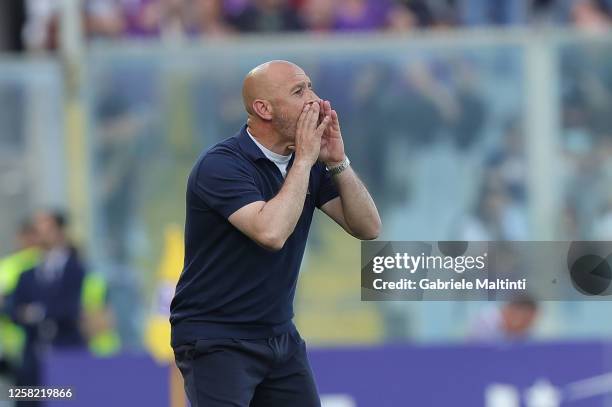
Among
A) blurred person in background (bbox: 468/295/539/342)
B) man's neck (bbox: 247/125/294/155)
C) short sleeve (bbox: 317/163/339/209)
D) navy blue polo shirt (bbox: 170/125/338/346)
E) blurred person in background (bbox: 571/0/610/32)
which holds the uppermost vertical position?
blurred person in background (bbox: 571/0/610/32)

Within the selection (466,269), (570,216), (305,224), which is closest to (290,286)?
(305,224)

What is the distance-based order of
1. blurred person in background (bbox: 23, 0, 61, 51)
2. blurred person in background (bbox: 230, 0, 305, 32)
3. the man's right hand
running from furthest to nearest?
1. blurred person in background (bbox: 23, 0, 61, 51)
2. blurred person in background (bbox: 230, 0, 305, 32)
3. the man's right hand

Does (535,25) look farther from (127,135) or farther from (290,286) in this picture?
(290,286)

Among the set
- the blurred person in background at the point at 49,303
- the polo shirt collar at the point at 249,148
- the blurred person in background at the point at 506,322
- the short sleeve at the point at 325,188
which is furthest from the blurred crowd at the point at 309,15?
the polo shirt collar at the point at 249,148

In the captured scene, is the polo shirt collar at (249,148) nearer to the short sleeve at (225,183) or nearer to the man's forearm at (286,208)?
the short sleeve at (225,183)

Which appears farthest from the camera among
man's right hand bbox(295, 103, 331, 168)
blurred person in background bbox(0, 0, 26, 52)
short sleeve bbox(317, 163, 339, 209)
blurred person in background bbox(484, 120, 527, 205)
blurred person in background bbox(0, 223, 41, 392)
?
blurred person in background bbox(0, 0, 26, 52)

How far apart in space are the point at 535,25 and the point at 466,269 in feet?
20.6

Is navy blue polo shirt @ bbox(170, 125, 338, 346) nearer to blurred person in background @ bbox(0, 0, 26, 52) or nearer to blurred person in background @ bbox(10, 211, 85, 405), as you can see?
blurred person in background @ bbox(10, 211, 85, 405)

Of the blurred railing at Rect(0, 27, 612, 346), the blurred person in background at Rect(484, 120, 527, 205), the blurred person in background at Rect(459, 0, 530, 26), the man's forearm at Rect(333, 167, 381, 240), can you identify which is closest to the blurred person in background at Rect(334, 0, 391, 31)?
the blurred railing at Rect(0, 27, 612, 346)

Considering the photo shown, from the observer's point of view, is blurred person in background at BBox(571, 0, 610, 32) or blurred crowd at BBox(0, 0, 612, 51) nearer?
blurred person in background at BBox(571, 0, 610, 32)

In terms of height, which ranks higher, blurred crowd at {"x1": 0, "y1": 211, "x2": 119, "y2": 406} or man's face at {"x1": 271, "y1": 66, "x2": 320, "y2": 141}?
blurred crowd at {"x1": 0, "y1": 211, "x2": 119, "y2": 406}

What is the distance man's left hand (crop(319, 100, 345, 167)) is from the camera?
5.91m

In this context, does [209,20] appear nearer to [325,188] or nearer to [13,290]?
[13,290]

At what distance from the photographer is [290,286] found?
6066mm
